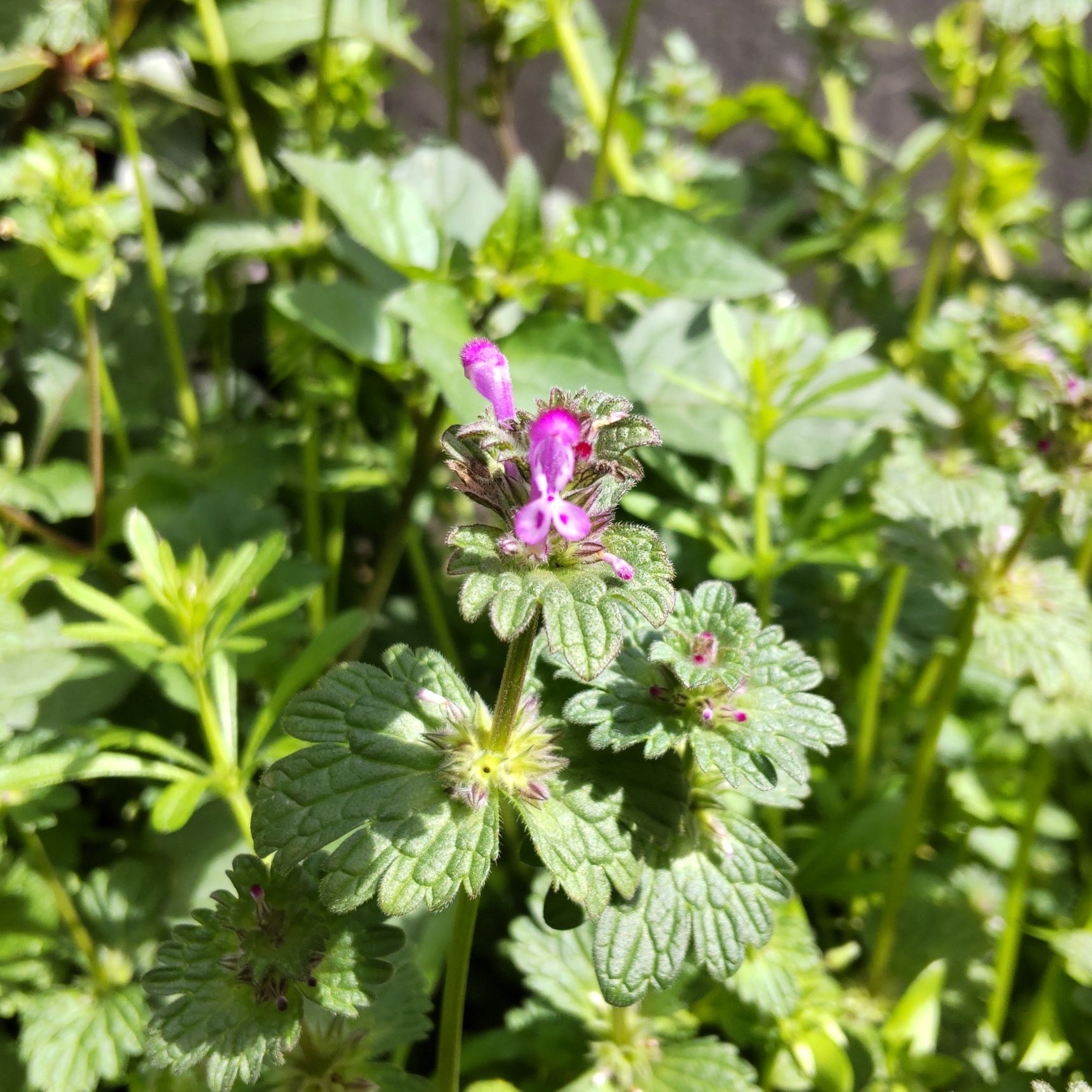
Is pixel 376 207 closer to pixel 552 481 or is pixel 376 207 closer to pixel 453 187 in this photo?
pixel 453 187

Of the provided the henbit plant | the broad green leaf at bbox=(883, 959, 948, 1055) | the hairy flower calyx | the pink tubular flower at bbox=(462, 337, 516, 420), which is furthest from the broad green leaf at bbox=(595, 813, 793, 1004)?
the broad green leaf at bbox=(883, 959, 948, 1055)

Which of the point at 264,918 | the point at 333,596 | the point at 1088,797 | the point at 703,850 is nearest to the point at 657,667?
the point at 703,850

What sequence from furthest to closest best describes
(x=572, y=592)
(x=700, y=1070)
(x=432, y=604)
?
(x=432, y=604)
(x=700, y=1070)
(x=572, y=592)

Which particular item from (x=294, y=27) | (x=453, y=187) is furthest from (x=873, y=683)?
(x=294, y=27)

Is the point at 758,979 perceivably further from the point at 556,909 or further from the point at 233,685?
the point at 233,685

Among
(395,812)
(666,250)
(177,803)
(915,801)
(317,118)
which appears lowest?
(915,801)

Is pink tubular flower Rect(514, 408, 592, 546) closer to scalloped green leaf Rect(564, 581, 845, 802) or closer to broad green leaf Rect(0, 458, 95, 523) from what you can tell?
scalloped green leaf Rect(564, 581, 845, 802)
